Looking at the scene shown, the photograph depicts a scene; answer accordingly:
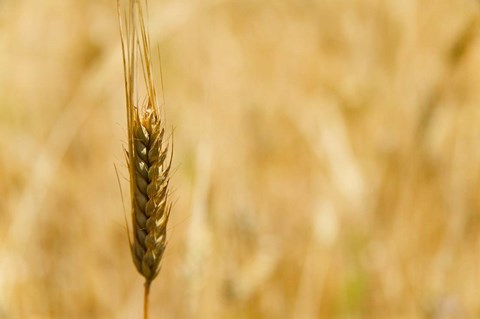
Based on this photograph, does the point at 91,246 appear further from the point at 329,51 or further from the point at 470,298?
Answer: the point at 329,51

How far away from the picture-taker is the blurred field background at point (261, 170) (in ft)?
2.86

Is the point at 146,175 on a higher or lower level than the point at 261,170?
higher

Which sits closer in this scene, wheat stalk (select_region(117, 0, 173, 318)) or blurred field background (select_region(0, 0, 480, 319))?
wheat stalk (select_region(117, 0, 173, 318))

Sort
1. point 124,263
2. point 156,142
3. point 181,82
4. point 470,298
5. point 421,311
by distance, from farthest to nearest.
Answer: point 181,82, point 124,263, point 470,298, point 421,311, point 156,142

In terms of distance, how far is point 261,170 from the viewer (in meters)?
1.41

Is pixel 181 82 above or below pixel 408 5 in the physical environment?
below

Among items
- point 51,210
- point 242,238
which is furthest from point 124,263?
point 242,238

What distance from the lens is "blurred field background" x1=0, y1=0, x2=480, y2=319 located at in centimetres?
87

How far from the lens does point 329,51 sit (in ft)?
5.92

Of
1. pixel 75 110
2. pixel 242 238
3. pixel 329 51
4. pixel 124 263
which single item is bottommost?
pixel 124 263

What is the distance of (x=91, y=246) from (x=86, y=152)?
0.31 m

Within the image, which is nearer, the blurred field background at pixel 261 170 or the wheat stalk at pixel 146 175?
the wheat stalk at pixel 146 175

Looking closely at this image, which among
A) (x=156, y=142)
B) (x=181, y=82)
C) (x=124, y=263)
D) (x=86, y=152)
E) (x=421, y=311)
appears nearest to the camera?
(x=156, y=142)

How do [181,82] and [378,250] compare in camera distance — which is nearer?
[378,250]
